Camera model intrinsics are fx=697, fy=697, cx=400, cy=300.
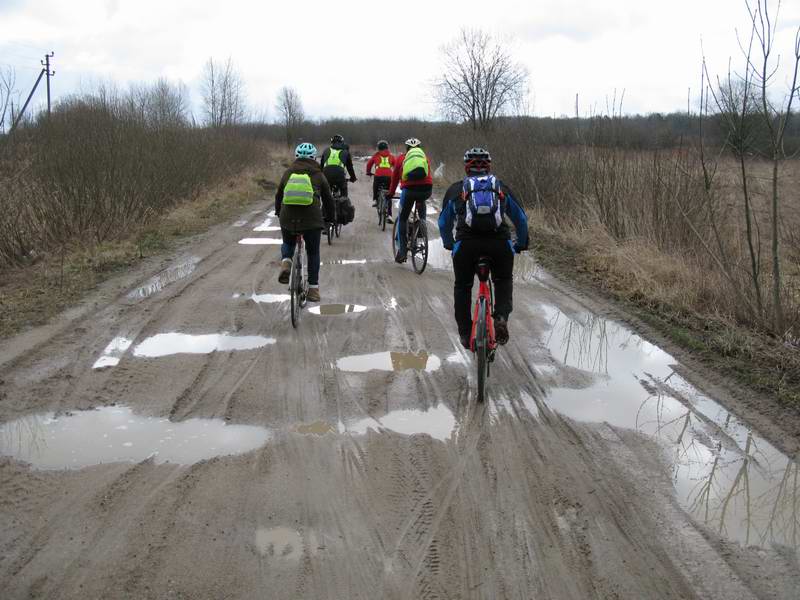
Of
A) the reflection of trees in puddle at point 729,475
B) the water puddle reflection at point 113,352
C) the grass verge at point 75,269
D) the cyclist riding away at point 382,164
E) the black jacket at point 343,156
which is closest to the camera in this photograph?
the reflection of trees in puddle at point 729,475

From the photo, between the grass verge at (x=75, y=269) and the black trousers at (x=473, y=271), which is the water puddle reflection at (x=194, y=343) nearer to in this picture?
the grass verge at (x=75, y=269)

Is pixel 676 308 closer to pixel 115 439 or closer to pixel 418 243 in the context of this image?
pixel 418 243

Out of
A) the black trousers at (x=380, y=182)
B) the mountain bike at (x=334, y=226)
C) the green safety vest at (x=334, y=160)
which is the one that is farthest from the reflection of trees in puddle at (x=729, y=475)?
the black trousers at (x=380, y=182)

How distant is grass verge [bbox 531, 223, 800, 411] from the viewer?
6.04 metres

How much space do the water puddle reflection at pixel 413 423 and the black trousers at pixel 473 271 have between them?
102 cm

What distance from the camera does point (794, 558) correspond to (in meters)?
3.44

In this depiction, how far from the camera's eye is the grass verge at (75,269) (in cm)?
809

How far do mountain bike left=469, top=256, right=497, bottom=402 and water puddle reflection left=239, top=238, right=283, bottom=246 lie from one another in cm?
867

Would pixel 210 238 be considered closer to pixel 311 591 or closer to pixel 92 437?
pixel 92 437

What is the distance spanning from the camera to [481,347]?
5.39 metres

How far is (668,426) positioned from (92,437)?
159 inches

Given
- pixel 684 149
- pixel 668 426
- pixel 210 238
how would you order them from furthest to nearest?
1. pixel 210 238
2. pixel 684 149
3. pixel 668 426

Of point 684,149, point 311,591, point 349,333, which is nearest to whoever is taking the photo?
point 311,591

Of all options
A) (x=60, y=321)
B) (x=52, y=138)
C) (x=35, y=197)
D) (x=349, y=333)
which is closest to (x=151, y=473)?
(x=349, y=333)
